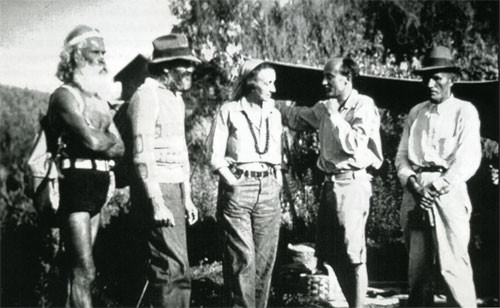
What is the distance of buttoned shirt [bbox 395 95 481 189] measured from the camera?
173 inches

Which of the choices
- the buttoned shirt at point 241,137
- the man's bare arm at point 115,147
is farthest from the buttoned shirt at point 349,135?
the man's bare arm at point 115,147

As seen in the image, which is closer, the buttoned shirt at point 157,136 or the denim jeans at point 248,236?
the buttoned shirt at point 157,136

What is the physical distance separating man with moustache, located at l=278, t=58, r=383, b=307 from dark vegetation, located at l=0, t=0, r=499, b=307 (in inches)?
47.3

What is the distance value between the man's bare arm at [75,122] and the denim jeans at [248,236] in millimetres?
976

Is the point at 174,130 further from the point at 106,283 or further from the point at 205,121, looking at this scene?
→ the point at 205,121

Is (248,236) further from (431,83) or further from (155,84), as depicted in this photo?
(431,83)

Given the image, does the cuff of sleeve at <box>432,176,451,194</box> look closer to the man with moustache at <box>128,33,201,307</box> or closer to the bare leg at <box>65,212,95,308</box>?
the man with moustache at <box>128,33,201,307</box>

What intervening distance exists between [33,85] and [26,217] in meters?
1.09

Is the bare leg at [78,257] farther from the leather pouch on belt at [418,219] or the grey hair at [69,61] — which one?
the leather pouch on belt at [418,219]

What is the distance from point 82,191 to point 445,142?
2.57 metres

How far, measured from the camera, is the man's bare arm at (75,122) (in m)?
3.47

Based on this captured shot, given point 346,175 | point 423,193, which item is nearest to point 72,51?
point 346,175

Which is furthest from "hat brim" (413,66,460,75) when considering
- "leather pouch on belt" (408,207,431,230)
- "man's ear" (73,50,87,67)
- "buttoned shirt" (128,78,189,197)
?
"man's ear" (73,50,87,67)

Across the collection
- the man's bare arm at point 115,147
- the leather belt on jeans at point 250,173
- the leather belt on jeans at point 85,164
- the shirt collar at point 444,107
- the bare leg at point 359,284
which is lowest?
Answer: the bare leg at point 359,284
